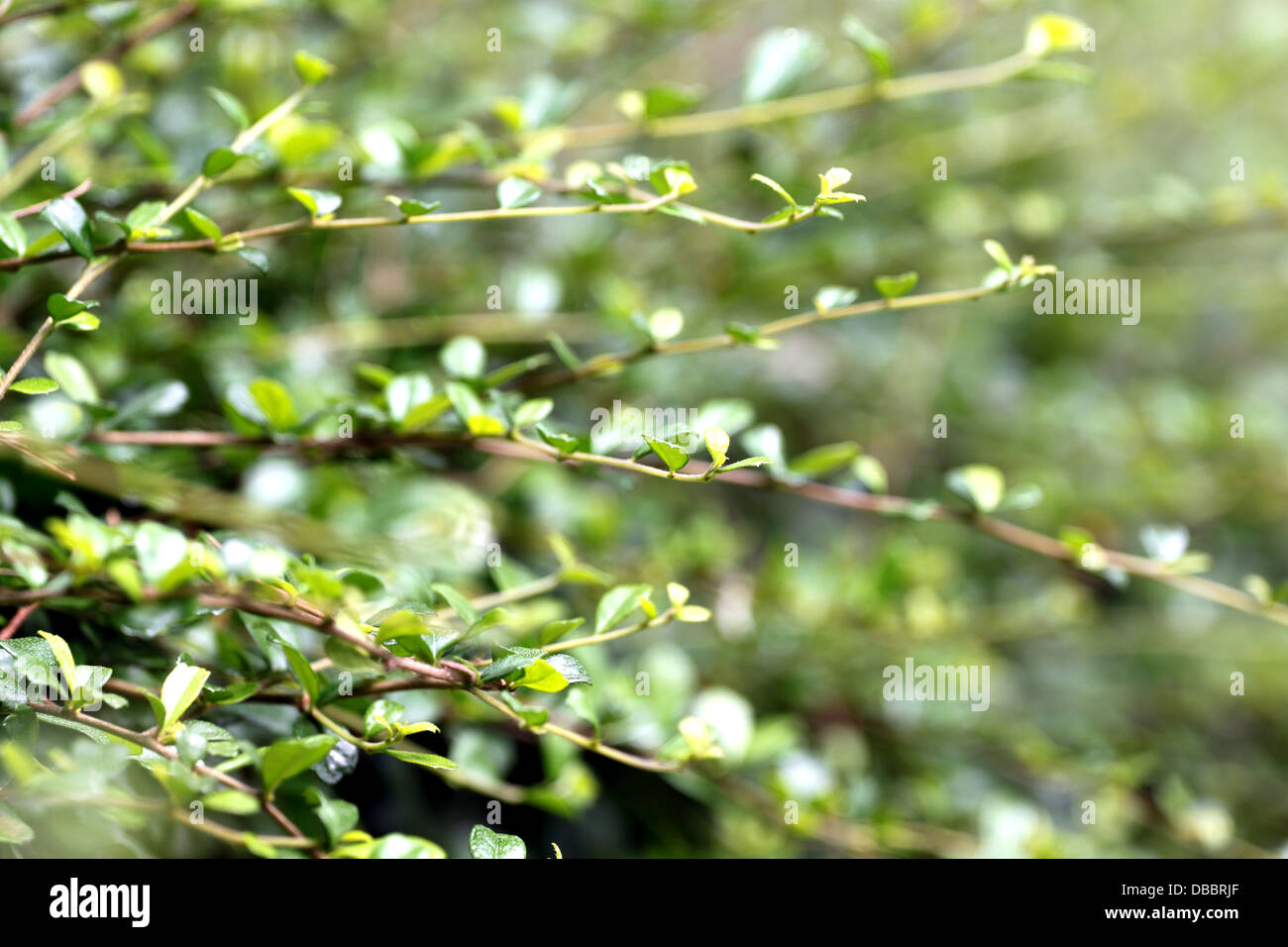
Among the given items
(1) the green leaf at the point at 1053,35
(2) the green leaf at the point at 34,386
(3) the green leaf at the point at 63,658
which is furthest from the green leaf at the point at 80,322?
(1) the green leaf at the point at 1053,35

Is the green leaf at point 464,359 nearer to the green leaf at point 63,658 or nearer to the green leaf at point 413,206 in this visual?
the green leaf at point 413,206

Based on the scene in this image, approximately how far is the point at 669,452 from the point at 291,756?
0.71 feet

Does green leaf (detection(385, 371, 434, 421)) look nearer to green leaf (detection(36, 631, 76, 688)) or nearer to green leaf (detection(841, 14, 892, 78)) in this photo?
green leaf (detection(36, 631, 76, 688))

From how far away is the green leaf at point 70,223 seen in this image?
1.46 feet

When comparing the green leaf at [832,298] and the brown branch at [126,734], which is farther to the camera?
the green leaf at [832,298]

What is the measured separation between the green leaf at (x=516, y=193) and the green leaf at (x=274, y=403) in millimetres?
164

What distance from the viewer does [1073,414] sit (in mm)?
1147

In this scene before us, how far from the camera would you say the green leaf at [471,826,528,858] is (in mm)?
434

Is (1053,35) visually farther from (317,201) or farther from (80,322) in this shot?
(80,322)

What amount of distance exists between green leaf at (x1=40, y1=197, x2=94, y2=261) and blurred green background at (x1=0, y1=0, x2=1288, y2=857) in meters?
0.12

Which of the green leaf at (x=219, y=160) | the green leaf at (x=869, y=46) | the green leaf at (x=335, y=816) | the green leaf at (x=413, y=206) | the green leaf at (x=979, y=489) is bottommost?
the green leaf at (x=335, y=816)

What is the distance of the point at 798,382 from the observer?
1229 mm
